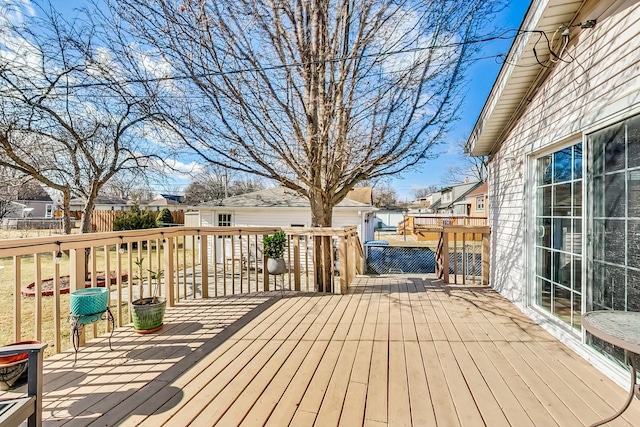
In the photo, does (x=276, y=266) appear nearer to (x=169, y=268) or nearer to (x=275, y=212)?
(x=169, y=268)

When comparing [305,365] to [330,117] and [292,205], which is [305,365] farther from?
[292,205]

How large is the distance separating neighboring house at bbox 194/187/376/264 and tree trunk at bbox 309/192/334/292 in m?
5.65

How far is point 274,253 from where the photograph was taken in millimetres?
4586

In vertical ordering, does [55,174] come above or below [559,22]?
below

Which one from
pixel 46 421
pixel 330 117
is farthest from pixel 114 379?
pixel 330 117

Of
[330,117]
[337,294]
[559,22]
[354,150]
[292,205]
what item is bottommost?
[337,294]

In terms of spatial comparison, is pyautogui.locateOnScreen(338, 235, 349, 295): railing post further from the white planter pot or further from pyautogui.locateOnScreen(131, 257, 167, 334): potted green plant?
pyautogui.locateOnScreen(131, 257, 167, 334): potted green plant

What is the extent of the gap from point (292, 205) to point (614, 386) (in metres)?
9.64

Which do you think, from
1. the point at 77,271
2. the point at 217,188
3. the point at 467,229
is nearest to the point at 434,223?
the point at 467,229

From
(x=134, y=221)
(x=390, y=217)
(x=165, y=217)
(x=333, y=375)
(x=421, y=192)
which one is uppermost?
(x=421, y=192)

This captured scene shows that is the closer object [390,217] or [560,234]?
[560,234]

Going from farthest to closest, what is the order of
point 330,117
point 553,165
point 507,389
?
point 330,117
point 553,165
point 507,389

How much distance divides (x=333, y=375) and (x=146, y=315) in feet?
6.54

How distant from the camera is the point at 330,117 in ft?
14.7
